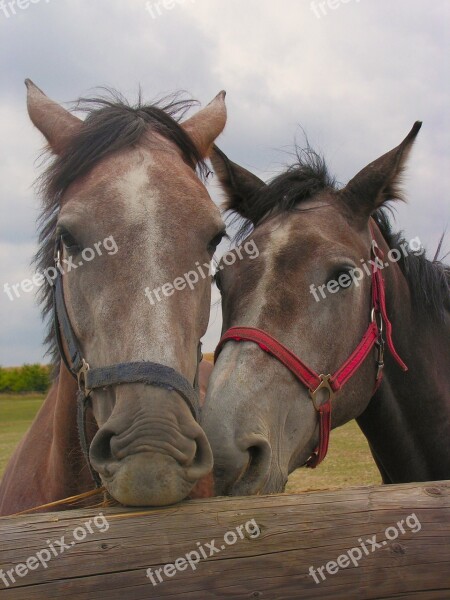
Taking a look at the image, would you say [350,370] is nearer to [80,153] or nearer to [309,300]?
[309,300]

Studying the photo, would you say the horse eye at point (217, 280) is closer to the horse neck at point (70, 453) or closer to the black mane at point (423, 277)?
the horse neck at point (70, 453)

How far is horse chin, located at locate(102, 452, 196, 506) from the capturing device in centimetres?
211

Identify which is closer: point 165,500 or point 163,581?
point 163,581

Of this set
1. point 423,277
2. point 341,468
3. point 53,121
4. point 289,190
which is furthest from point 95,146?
point 341,468

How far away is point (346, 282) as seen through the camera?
3.62 m

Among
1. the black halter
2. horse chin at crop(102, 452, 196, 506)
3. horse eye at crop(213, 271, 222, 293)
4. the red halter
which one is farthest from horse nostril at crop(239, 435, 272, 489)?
horse eye at crop(213, 271, 222, 293)

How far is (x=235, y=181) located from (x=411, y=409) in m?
2.09

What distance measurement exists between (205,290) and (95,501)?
→ 123 centimetres

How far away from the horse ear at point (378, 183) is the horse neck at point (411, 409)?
1.75 ft

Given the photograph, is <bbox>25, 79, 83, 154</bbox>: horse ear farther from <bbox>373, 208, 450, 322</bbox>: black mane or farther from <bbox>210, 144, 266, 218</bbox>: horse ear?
<bbox>373, 208, 450, 322</bbox>: black mane

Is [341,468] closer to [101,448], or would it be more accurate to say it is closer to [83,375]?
[83,375]

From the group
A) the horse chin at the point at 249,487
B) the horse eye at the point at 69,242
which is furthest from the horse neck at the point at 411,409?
the horse eye at the point at 69,242

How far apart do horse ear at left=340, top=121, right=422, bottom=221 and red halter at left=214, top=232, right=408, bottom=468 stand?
329 millimetres

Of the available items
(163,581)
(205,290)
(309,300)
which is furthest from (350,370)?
(163,581)
